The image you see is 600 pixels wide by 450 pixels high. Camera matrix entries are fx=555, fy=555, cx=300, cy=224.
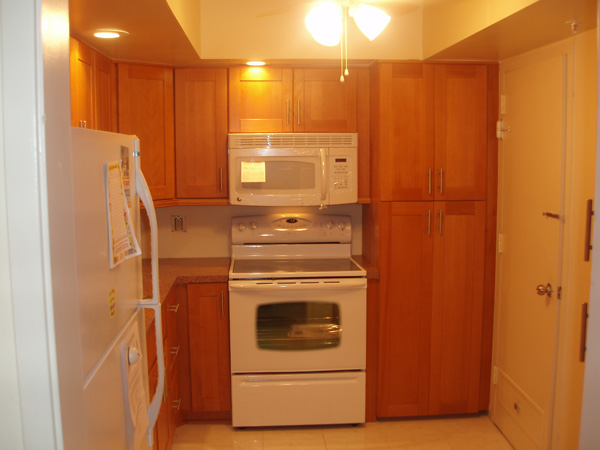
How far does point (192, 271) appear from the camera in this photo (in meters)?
3.17

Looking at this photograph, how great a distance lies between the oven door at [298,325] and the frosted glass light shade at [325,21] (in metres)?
1.39

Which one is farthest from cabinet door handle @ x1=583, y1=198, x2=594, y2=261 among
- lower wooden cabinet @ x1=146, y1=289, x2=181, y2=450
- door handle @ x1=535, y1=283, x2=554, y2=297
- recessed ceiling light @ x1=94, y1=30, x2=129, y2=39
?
recessed ceiling light @ x1=94, y1=30, x2=129, y2=39

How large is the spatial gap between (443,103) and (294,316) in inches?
56.9

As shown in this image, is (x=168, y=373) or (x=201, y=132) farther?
(x=201, y=132)

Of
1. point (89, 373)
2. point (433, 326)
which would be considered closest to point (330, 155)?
point (433, 326)

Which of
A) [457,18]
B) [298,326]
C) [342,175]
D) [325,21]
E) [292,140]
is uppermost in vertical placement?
[457,18]

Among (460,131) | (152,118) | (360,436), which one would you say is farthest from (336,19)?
(360,436)

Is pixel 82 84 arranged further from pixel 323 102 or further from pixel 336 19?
pixel 323 102

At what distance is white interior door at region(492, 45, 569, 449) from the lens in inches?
100

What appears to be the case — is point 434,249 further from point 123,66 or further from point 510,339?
point 123,66

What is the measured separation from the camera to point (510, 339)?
3016mm

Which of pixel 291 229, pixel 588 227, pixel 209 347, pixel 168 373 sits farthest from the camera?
pixel 291 229

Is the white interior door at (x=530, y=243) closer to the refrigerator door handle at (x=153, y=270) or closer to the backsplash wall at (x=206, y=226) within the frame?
the backsplash wall at (x=206, y=226)

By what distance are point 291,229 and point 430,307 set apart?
962 millimetres
